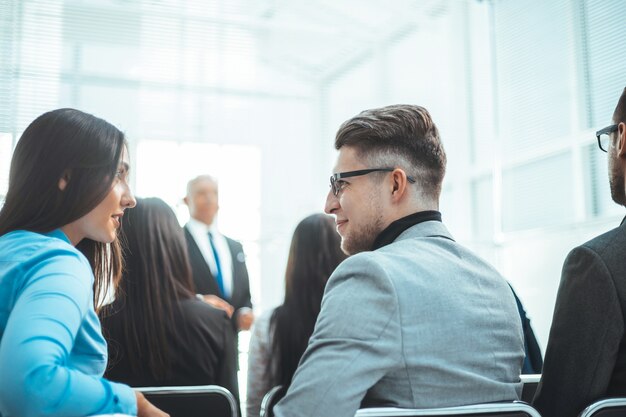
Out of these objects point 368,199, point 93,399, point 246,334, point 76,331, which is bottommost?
point 246,334

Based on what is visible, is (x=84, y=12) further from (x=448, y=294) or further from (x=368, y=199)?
(x=448, y=294)

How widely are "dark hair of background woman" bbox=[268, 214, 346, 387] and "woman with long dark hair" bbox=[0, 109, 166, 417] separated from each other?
1.19 m

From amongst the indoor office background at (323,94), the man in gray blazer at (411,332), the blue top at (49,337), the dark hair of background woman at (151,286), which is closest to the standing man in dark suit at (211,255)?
the indoor office background at (323,94)

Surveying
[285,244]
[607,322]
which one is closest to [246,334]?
[285,244]

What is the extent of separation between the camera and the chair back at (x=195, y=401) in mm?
1944

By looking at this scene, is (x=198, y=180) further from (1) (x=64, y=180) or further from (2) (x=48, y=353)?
(2) (x=48, y=353)

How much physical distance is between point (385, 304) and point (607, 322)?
1.68ft

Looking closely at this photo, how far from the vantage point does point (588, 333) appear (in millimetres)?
1532

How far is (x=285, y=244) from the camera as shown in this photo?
5.95 meters

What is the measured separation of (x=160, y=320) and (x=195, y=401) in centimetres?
57

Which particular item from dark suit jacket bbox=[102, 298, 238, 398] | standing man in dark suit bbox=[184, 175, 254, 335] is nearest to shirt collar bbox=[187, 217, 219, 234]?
standing man in dark suit bbox=[184, 175, 254, 335]

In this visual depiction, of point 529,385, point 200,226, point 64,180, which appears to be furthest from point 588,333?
point 200,226

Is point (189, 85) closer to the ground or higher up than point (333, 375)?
higher up

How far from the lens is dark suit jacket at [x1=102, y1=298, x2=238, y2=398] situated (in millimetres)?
2453
